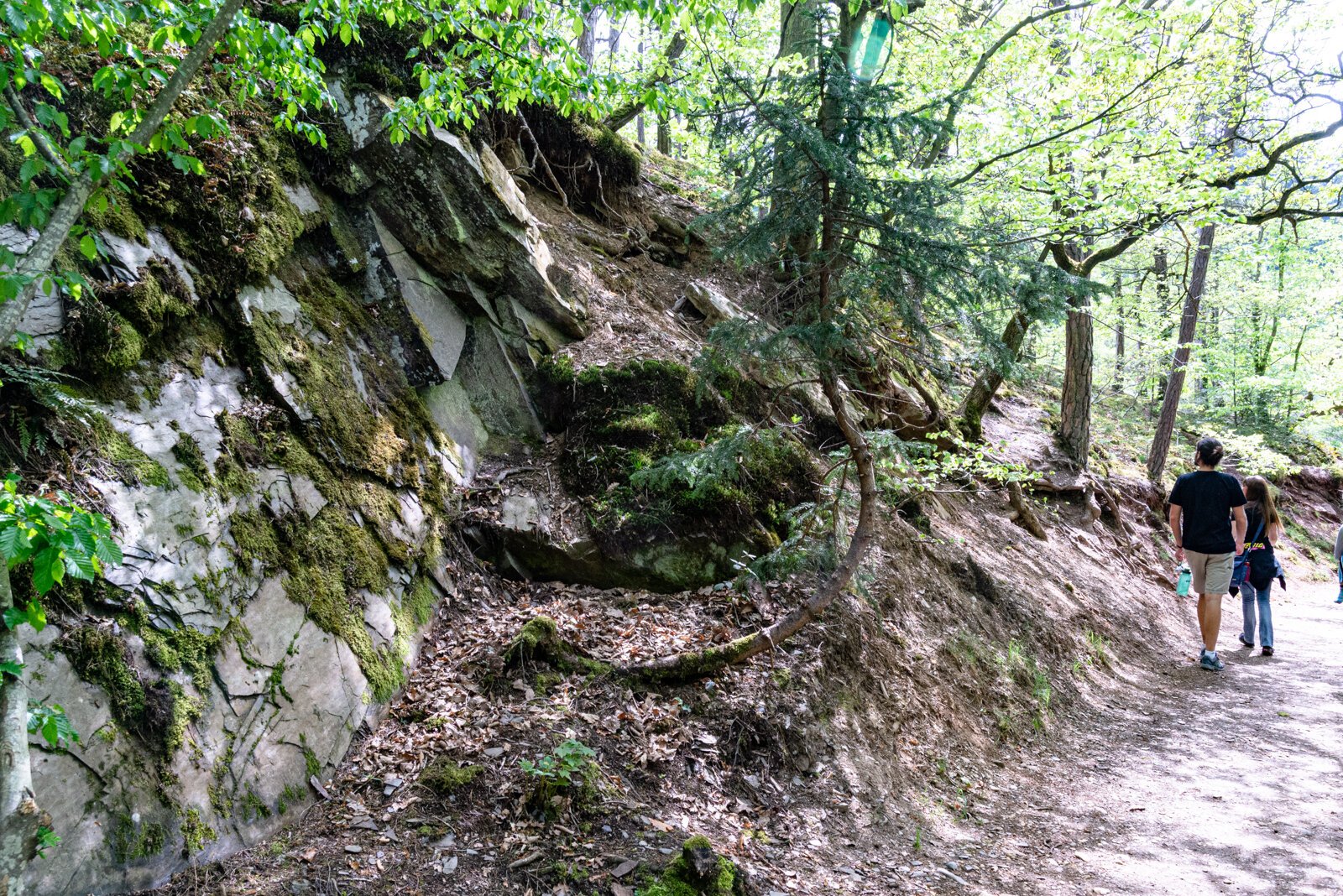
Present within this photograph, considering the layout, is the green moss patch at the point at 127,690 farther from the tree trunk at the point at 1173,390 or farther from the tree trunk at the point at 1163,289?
the tree trunk at the point at 1163,289

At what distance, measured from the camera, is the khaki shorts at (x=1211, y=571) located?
24.3 ft

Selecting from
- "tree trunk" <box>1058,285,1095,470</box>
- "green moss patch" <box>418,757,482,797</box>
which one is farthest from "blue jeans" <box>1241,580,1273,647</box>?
"green moss patch" <box>418,757,482,797</box>

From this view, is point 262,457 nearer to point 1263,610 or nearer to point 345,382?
point 345,382

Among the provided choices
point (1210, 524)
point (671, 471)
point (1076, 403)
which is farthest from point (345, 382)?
point (1076, 403)

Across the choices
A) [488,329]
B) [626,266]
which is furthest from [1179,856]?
[626,266]

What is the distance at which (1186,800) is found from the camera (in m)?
5.10

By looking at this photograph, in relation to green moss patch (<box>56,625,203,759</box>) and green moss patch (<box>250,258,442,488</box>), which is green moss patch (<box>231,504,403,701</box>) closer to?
green moss patch (<box>250,258,442,488</box>)

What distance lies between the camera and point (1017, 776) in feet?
18.6

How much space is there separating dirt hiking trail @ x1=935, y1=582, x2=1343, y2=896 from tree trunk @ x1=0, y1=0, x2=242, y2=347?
532 cm

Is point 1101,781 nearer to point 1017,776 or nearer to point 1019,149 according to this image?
point 1017,776

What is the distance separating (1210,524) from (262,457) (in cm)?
899

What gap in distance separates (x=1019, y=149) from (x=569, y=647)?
8120 millimetres

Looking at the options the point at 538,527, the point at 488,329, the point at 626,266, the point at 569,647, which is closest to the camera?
the point at 569,647

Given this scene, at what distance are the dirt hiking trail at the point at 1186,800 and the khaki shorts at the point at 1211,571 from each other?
105cm
